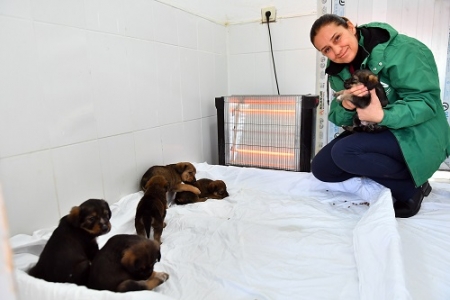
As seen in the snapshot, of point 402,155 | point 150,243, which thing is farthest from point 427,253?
point 150,243

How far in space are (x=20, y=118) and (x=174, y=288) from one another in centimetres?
81

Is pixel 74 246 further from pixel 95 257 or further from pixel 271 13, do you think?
pixel 271 13

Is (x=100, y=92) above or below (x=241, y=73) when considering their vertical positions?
below

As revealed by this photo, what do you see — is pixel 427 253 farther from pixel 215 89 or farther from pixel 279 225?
pixel 215 89

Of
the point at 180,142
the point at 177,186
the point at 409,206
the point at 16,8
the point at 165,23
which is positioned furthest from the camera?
the point at 180,142

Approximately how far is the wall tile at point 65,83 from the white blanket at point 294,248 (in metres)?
0.40

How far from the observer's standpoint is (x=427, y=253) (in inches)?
43.5

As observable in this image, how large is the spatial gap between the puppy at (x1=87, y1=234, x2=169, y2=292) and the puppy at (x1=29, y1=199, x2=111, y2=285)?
45 millimetres

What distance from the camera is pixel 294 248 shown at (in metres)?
1.19

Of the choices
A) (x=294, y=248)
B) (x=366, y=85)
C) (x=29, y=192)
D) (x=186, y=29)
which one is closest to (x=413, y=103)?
(x=366, y=85)

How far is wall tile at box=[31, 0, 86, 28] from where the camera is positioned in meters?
1.16

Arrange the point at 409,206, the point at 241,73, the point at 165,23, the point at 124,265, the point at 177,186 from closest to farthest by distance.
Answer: the point at 124,265
the point at 409,206
the point at 177,186
the point at 165,23
the point at 241,73

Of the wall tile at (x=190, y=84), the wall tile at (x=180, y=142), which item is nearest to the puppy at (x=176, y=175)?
the wall tile at (x=180, y=142)

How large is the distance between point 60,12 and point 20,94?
1.25 feet
